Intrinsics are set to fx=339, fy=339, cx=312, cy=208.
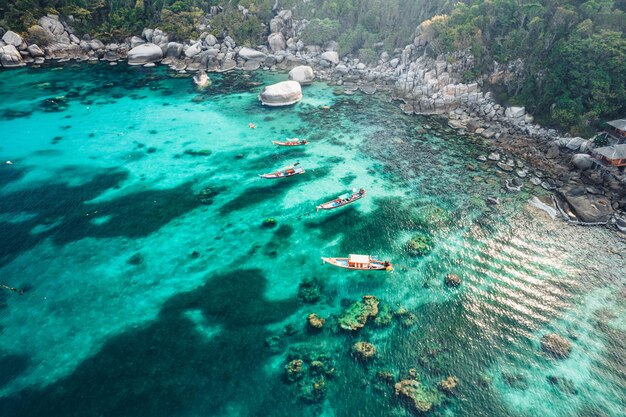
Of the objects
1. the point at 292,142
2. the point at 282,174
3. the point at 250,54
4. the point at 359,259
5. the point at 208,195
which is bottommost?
the point at 208,195

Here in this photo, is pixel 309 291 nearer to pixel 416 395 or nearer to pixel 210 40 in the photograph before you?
pixel 416 395

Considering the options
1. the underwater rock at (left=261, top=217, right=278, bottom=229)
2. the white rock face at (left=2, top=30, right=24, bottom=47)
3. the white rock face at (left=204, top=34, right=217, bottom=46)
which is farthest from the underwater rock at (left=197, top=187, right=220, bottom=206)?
the white rock face at (left=2, top=30, right=24, bottom=47)

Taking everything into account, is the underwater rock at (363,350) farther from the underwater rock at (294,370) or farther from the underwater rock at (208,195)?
the underwater rock at (208,195)

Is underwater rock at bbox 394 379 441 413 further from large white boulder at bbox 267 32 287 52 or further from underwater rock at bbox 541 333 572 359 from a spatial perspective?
large white boulder at bbox 267 32 287 52

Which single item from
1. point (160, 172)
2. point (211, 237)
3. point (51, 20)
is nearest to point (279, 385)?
point (211, 237)

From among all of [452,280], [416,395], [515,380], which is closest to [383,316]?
[416,395]

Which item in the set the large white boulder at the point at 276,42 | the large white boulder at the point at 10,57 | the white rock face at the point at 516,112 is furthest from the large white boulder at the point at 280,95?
the large white boulder at the point at 10,57
